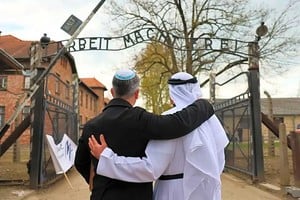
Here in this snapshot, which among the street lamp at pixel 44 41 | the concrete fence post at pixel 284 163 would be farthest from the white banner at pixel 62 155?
the concrete fence post at pixel 284 163

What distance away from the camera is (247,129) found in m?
11.5

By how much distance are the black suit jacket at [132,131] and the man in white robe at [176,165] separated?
0.05 m

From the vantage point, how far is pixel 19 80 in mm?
32750

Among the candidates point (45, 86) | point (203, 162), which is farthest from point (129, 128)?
point (45, 86)

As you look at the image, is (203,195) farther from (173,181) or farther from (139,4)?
(139,4)

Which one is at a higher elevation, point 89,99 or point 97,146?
point 89,99

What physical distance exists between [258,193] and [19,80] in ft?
87.4

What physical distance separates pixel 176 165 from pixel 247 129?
9.04 meters

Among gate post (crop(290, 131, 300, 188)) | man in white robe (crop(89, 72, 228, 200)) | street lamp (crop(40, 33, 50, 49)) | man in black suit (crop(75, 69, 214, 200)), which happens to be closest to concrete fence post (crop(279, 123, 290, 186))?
gate post (crop(290, 131, 300, 188))

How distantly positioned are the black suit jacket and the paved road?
6288mm

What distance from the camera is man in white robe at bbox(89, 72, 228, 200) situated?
8.78 feet

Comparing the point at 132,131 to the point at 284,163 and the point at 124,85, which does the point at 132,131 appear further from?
the point at 284,163

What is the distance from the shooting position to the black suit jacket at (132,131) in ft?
8.77

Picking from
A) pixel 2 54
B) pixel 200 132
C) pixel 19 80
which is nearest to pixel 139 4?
pixel 19 80
